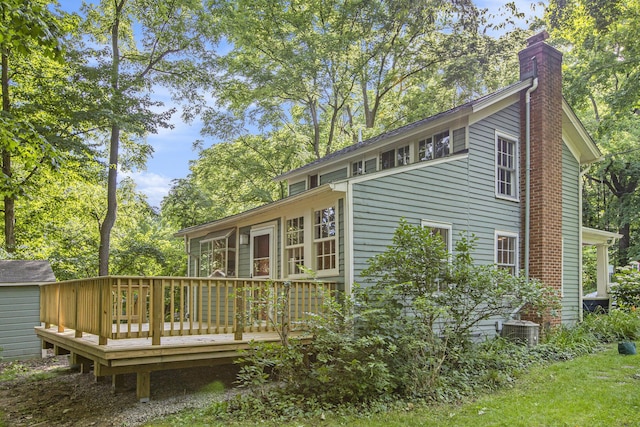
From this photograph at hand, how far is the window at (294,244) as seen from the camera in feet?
32.8

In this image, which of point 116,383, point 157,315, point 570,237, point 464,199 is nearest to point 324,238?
point 464,199

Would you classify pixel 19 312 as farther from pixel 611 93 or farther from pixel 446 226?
pixel 611 93

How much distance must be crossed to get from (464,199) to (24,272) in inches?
418

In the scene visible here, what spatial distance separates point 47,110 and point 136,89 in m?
2.99

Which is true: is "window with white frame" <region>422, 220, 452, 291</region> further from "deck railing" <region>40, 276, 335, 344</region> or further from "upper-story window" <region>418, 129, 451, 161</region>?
"deck railing" <region>40, 276, 335, 344</region>

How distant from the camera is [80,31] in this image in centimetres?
1661

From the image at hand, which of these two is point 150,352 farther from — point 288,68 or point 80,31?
point 288,68

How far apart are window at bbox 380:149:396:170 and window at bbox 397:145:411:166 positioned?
0.55 ft

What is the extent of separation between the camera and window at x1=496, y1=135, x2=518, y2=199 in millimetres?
10921

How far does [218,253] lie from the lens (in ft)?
43.7

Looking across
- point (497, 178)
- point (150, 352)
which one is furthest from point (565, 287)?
point (150, 352)

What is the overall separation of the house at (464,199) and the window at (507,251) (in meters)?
0.02

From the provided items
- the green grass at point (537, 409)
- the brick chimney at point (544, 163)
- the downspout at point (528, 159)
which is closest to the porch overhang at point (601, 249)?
the brick chimney at point (544, 163)

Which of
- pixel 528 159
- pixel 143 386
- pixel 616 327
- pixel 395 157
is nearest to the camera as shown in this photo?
pixel 143 386
